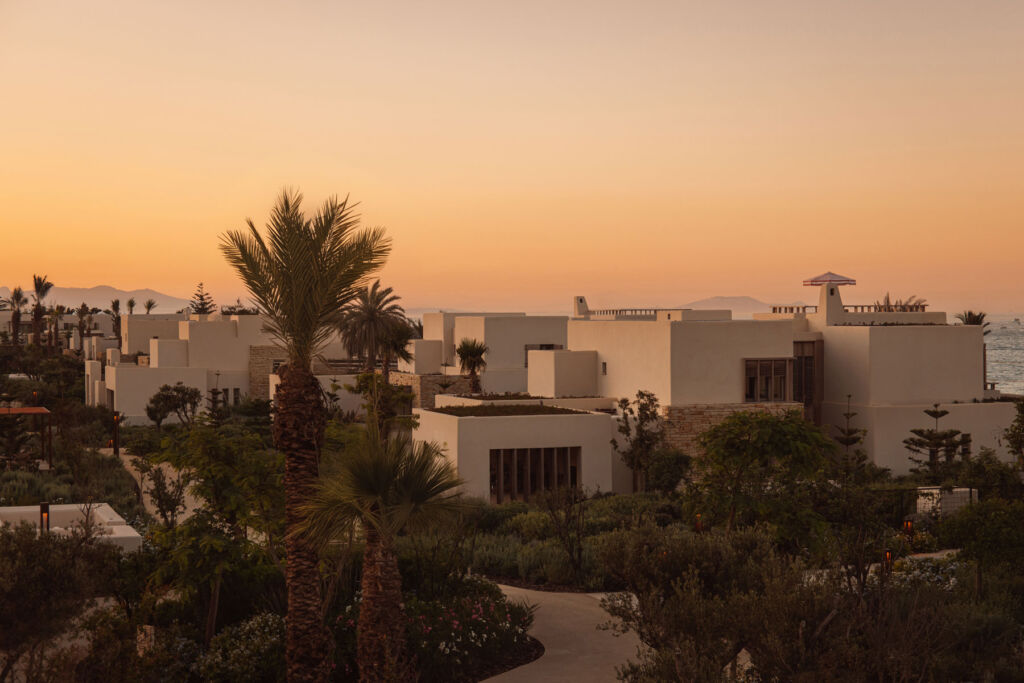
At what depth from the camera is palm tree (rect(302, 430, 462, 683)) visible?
36.2 ft

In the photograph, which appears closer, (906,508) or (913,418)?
(906,508)

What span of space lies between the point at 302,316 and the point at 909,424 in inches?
1055

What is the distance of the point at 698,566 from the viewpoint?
37.2 ft

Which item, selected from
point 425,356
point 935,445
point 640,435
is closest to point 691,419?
point 640,435

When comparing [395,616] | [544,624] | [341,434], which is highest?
[341,434]

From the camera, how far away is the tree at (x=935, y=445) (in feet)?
104

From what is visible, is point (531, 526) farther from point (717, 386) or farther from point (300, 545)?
point (717, 386)

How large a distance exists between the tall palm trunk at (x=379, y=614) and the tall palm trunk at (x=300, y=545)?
1.71 feet

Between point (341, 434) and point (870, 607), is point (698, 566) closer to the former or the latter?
point (870, 607)

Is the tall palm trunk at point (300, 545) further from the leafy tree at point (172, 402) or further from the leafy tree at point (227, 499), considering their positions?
the leafy tree at point (172, 402)

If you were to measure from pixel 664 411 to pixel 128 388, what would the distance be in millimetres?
30018

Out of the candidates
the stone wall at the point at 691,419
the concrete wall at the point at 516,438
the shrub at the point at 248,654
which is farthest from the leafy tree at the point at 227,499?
the stone wall at the point at 691,419

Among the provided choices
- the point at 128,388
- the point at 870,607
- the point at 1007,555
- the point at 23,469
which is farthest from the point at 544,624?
the point at 128,388

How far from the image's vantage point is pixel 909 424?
3372cm
